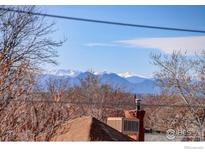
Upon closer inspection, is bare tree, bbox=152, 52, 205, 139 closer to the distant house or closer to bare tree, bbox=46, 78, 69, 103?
the distant house

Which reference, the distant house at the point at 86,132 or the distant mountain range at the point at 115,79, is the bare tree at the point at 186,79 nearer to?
the distant mountain range at the point at 115,79

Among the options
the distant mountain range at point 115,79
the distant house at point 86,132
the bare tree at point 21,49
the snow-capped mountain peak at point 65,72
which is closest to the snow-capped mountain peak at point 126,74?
the distant mountain range at point 115,79

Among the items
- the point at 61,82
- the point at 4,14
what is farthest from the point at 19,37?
the point at 61,82

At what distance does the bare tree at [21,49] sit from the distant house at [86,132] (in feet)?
1.77

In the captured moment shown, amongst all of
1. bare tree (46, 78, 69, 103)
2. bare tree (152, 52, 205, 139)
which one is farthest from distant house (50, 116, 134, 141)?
bare tree (152, 52, 205, 139)

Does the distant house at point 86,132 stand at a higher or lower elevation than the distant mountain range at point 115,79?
lower

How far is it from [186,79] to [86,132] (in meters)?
2.75

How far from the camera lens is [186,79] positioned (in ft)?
23.6

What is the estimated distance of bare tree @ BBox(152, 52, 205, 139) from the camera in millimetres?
5879

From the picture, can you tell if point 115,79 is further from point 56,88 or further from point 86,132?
point 56,88

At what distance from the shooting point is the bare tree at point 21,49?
360cm

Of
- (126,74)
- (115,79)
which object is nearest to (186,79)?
(115,79)

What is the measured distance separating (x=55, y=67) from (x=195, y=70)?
2.21 meters
